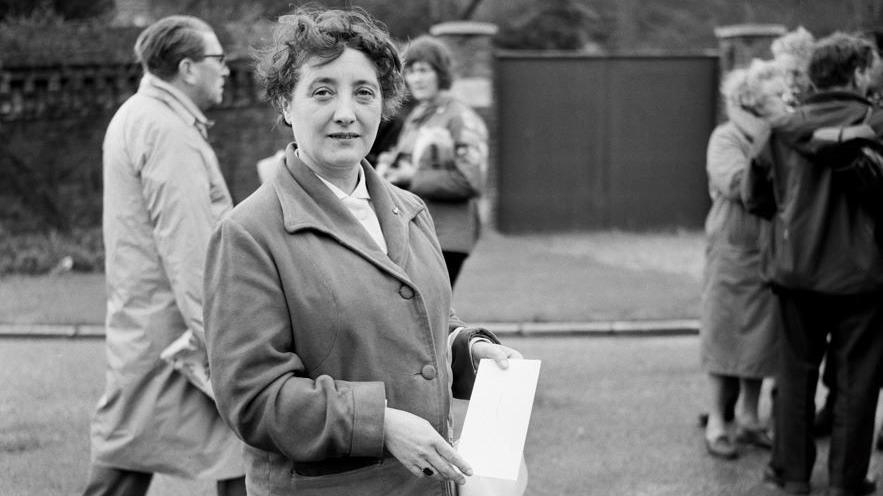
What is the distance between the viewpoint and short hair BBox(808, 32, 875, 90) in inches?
194

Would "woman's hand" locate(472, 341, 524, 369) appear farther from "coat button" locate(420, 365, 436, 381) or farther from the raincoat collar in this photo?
the raincoat collar

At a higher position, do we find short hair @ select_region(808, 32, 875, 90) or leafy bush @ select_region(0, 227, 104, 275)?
short hair @ select_region(808, 32, 875, 90)

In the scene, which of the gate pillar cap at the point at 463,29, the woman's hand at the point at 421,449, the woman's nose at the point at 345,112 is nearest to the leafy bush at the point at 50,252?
the gate pillar cap at the point at 463,29

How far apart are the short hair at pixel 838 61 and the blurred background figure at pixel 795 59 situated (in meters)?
0.29

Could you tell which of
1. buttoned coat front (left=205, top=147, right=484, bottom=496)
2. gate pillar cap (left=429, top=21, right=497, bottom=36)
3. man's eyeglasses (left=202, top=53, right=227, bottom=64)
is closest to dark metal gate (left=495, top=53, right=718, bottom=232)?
gate pillar cap (left=429, top=21, right=497, bottom=36)

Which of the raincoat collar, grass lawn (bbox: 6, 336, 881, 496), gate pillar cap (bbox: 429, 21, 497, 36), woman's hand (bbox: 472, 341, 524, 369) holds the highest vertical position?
the raincoat collar

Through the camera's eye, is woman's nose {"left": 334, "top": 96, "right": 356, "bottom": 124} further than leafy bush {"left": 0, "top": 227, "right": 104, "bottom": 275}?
No

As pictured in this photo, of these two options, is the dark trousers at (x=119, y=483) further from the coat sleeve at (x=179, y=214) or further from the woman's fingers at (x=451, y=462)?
the woman's fingers at (x=451, y=462)

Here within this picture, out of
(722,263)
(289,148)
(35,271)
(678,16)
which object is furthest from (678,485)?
(678,16)

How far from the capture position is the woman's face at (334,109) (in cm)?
232

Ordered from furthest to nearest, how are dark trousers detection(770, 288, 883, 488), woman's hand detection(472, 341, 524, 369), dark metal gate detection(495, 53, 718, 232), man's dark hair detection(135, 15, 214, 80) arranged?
dark metal gate detection(495, 53, 718, 232), dark trousers detection(770, 288, 883, 488), man's dark hair detection(135, 15, 214, 80), woman's hand detection(472, 341, 524, 369)

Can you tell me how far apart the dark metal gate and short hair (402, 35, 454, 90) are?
8957 millimetres

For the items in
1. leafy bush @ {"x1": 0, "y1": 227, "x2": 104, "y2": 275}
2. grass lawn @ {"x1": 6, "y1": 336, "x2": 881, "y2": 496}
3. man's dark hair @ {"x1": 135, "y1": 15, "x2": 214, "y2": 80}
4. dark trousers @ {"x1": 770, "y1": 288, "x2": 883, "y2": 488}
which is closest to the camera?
man's dark hair @ {"x1": 135, "y1": 15, "x2": 214, "y2": 80}

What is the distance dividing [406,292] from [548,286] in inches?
340
